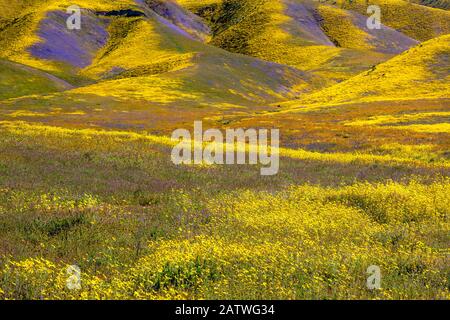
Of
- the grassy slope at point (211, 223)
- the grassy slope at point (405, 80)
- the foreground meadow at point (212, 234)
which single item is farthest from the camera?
the grassy slope at point (405, 80)

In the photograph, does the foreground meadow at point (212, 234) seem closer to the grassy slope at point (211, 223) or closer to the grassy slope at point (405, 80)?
the grassy slope at point (211, 223)

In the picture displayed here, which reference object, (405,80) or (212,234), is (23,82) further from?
(212,234)

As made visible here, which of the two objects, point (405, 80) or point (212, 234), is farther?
point (405, 80)

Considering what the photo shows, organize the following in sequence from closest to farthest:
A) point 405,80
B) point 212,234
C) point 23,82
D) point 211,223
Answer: point 212,234, point 211,223, point 405,80, point 23,82

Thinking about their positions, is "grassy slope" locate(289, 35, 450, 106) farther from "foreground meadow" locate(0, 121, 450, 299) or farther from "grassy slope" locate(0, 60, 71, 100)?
"foreground meadow" locate(0, 121, 450, 299)

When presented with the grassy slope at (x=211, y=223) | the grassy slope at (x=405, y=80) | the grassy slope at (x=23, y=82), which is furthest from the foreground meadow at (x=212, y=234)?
the grassy slope at (x=23, y=82)

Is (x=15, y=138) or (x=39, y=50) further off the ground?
(x=39, y=50)

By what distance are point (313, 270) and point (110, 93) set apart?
340 ft

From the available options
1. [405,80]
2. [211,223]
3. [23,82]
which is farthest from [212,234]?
[23,82]

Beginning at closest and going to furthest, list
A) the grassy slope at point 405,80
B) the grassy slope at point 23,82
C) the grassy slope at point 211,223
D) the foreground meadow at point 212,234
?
the foreground meadow at point 212,234 < the grassy slope at point 211,223 < the grassy slope at point 405,80 < the grassy slope at point 23,82

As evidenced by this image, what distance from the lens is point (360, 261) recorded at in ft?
27.3

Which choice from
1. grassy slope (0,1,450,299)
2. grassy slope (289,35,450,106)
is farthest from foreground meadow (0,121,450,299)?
grassy slope (289,35,450,106)
